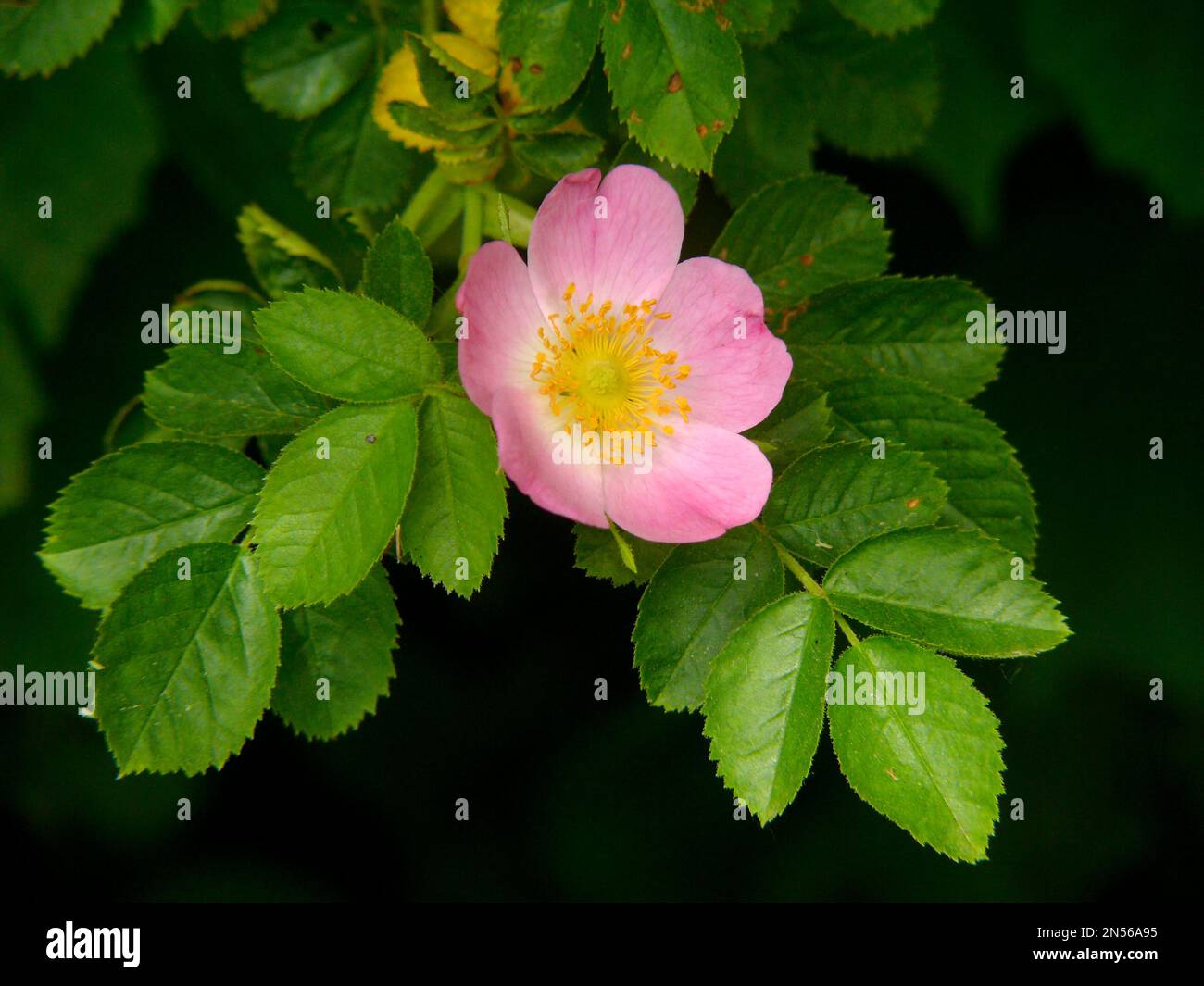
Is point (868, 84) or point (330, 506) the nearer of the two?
point (330, 506)

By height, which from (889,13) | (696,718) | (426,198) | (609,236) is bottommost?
(696,718)

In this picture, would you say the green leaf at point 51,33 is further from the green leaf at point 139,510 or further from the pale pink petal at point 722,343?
the pale pink petal at point 722,343

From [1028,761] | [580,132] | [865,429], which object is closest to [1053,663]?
[1028,761]

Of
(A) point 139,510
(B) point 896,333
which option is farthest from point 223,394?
(B) point 896,333

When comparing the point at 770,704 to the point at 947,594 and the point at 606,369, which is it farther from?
the point at 606,369

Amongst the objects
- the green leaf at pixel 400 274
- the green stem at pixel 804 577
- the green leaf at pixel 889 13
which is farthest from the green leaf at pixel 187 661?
the green leaf at pixel 889 13

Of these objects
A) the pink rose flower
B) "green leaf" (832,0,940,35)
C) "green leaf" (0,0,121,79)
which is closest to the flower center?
the pink rose flower

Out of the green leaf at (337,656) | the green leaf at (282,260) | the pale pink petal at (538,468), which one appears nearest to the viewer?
the pale pink petal at (538,468)
